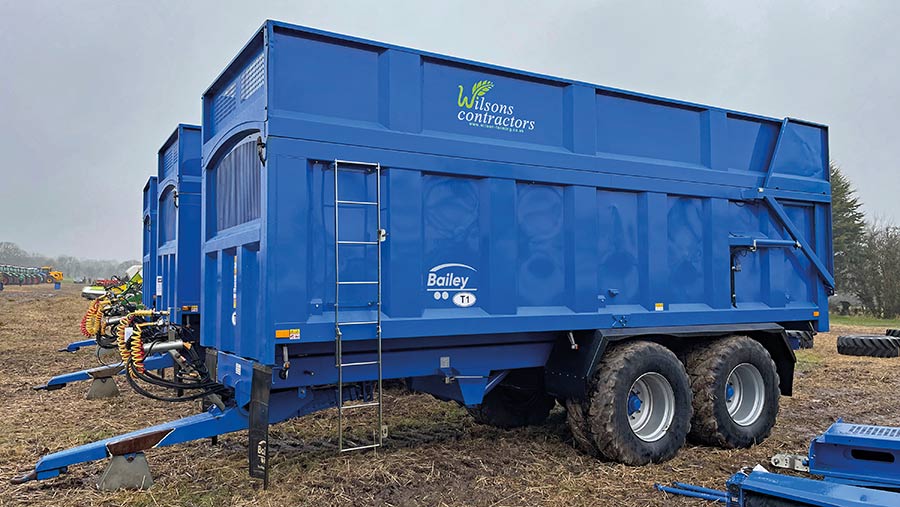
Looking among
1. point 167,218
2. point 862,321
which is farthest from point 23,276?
point 862,321

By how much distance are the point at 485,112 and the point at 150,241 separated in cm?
815

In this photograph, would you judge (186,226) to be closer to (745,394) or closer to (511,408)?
(511,408)

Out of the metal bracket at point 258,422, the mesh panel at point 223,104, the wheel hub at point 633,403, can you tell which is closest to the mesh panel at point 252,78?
the mesh panel at point 223,104

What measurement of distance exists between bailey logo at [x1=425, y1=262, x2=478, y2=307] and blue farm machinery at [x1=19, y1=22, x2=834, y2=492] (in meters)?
0.02

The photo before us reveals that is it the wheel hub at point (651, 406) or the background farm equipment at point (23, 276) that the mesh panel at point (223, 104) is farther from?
the background farm equipment at point (23, 276)

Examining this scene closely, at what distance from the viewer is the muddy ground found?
5016mm

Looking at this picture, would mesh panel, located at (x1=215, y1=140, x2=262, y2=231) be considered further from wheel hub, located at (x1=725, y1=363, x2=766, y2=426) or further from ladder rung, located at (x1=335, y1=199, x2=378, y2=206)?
wheel hub, located at (x1=725, y1=363, x2=766, y2=426)

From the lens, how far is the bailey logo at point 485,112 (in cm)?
561

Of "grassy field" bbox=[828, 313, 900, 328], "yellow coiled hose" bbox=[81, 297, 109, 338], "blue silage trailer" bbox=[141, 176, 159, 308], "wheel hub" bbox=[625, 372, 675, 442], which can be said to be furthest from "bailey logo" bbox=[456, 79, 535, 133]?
"grassy field" bbox=[828, 313, 900, 328]

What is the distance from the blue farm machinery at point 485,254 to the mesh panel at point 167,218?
2777mm

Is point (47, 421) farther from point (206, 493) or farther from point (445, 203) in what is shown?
point (445, 203)

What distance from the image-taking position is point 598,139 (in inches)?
249

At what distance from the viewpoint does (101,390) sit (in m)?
9.13

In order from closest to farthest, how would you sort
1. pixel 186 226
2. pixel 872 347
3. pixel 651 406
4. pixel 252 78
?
pixel 252 78, pixel 651 406, pixel 186 226, pixel 872 347
